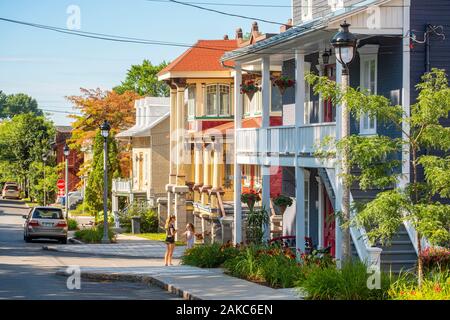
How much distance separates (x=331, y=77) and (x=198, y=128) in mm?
23093

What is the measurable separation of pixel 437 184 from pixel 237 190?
52.4 ft

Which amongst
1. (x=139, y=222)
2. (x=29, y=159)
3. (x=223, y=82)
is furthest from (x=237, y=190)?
(x=29, y=159)

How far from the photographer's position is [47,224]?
44.2m

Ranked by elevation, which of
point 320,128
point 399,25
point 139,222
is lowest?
point 139,222

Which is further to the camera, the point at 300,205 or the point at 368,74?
the point at 300,205

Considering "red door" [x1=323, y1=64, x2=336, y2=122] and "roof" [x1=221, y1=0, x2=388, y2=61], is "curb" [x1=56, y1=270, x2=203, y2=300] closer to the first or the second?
"roof" [x1=221, y1=0, x2=388, y2=61]

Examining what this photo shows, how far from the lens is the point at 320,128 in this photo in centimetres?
2488

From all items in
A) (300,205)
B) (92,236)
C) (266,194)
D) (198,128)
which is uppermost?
(198,128)

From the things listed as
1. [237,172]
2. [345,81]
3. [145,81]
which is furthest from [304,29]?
[145,81]

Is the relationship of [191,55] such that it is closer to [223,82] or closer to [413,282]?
[223,82]

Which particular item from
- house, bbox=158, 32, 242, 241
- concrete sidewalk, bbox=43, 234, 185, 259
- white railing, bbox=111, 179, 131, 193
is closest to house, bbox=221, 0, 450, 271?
concrete sidewalk, bbox=43, 234, 185, 259

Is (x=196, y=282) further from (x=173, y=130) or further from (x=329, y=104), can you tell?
(x=173, y=130)

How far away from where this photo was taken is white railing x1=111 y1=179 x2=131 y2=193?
6688 cm

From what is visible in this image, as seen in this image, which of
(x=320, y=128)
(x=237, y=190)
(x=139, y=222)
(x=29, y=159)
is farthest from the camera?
(x=29, y=159)
